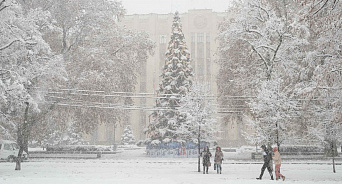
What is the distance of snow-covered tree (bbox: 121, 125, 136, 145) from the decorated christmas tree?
30.2m

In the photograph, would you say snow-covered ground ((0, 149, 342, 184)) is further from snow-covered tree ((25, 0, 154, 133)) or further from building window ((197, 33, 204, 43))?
building window ((197, 33, 204, 43))

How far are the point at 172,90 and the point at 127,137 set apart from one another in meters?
31.9

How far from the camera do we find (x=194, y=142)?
30.5 meters

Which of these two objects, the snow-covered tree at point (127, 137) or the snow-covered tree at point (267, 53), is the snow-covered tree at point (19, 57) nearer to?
the snow-covered tree at point (267, 53)

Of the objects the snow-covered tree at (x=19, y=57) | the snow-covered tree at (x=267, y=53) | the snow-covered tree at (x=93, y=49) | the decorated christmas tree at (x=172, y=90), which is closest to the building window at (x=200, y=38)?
the decorated christmas tree at (x=172, y=90)

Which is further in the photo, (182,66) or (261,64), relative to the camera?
(182,66)

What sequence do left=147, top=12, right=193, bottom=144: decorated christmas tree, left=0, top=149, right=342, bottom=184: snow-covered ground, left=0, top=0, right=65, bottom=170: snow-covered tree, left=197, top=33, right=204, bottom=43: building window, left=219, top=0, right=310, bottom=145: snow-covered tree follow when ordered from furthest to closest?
left=197, top=33, right=204, bottom=43: building window, left=147, top=12, right=193, bottom=144: decorated christmas tree, left=219, top=0, right=310, bottom=145: snow-covered tree, left=0, top=0, right=65, bottom=170: snow-covered tree, left=0, top=149, right=342, bottom=184: snow-covered ground

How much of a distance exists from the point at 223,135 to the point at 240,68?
35.0 m

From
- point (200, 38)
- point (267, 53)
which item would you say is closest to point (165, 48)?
point (200, 38)

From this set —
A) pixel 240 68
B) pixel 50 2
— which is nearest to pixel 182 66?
pixel 240 68

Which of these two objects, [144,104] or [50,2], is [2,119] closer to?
[50,2]

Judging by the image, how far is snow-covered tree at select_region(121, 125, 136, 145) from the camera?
61781 millimetres

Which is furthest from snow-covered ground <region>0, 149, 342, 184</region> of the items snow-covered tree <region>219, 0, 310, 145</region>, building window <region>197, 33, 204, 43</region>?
building window <region>197, 33, 204, 43</region>

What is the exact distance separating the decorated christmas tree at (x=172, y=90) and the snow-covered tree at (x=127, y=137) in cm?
3023
